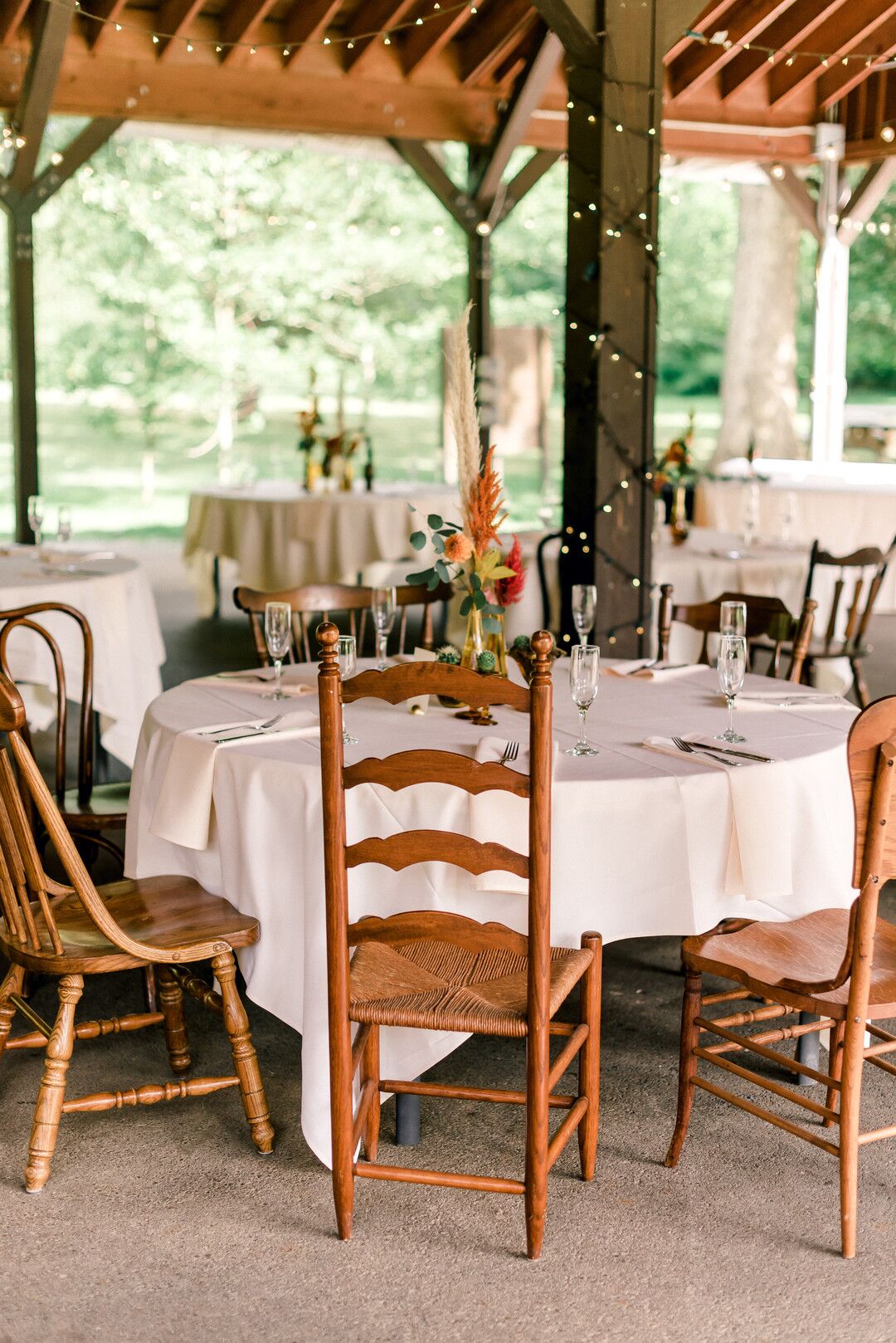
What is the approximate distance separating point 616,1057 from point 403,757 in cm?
127

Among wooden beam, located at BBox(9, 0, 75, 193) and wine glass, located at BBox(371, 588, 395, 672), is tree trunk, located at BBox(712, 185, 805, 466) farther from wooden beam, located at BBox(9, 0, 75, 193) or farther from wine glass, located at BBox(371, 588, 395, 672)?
wine glass, located at BBox(371, 588, 395, 672)

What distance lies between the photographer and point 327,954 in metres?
2.45

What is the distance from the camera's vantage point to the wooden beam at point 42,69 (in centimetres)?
→ 739

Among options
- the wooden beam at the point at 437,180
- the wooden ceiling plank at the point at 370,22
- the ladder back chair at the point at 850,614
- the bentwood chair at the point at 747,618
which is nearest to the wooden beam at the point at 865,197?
the wooden beam at the point at 437,180

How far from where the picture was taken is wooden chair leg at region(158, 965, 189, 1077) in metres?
3.11

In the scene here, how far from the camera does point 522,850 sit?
2797mm

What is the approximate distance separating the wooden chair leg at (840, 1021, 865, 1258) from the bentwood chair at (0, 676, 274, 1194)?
1107 millimetres

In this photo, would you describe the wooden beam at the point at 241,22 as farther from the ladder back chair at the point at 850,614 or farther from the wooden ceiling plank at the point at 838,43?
the ladder back chair at the point at 850,614

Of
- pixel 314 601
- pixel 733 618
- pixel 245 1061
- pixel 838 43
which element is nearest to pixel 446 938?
pixel 245 1061

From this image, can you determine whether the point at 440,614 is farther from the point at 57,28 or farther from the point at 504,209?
the point at 57,28

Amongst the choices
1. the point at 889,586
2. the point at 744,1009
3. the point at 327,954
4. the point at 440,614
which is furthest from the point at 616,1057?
the point at 440,614

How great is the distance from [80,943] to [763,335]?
50.0 feet

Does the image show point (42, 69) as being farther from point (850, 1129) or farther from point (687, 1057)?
point (850, 1129)

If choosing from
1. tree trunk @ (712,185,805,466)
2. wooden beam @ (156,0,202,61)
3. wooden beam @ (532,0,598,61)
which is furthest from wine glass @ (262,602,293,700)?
tree trunk @ (712,185,805,466)
